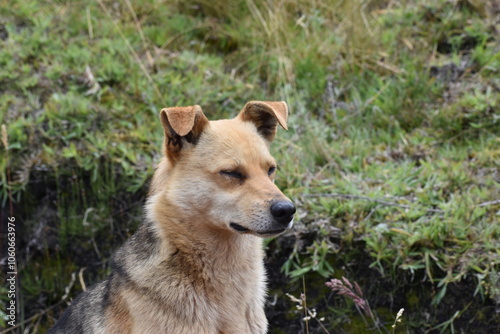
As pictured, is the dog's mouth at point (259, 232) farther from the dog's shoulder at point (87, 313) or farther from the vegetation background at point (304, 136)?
the dog's shoulder at point (87, 313)

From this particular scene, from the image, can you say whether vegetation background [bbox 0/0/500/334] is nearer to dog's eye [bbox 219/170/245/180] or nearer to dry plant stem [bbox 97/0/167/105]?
dry plant stem [bbox 97/0/167/105]

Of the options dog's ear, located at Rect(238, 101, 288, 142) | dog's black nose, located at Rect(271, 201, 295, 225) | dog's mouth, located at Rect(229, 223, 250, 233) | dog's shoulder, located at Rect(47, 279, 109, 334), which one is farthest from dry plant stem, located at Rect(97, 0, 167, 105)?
dog's black nose, located at Rect(271, 201, 295, 225)

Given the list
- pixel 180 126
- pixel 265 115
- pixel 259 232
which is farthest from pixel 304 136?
pixel 259 232

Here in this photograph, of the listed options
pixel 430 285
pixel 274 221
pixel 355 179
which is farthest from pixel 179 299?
pixel 355 179

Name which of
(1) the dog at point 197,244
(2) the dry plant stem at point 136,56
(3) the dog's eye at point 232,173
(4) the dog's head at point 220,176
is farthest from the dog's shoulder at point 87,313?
(2) the dry plant stem at point 136,56

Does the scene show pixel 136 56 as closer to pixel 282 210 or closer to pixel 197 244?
pixel 197 244

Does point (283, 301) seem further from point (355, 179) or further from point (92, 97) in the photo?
point (92, 97)

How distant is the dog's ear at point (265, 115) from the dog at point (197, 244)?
120mm

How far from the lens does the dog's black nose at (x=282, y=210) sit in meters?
3.10

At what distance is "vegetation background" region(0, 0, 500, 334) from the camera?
15.0ft

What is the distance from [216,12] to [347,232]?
13.7 ft

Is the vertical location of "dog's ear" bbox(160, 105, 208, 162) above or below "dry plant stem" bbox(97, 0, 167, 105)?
above

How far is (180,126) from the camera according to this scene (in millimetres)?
3314

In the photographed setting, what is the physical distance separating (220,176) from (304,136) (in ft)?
9.00
